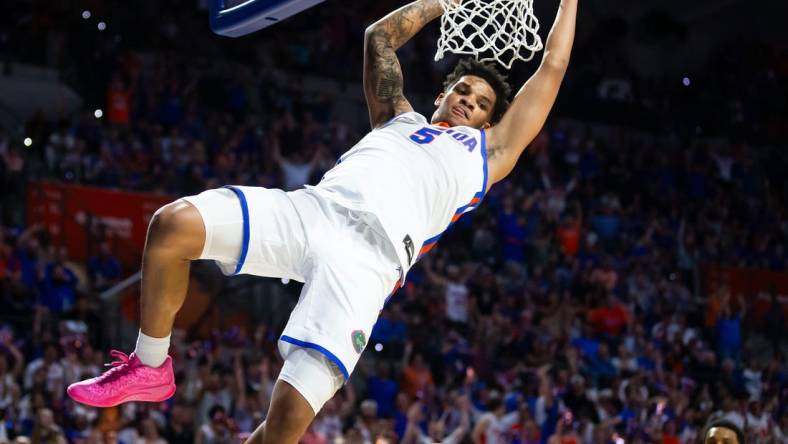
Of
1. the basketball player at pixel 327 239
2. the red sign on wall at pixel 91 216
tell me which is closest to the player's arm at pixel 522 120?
the basketball player at pixel 327 239

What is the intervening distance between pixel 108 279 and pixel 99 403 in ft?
24.9

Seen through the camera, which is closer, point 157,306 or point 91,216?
point 157,306

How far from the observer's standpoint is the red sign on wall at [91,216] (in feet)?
39.0

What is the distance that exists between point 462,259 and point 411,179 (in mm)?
9555

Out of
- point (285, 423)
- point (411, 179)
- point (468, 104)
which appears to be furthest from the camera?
point (468, 104)

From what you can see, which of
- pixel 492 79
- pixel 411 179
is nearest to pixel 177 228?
pixel 411 179

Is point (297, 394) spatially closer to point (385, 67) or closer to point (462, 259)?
point (385, 67)

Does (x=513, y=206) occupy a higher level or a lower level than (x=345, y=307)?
lower

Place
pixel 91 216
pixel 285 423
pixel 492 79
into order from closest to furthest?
pixel 285 423 < pixel 492 79 < pixel 91 216

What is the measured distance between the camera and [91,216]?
12.0m

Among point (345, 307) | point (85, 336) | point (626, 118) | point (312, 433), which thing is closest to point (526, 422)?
point (312, 433)

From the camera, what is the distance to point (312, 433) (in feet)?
32.2

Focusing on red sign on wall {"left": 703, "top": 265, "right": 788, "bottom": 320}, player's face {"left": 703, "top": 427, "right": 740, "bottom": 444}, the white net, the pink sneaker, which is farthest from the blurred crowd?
the white net

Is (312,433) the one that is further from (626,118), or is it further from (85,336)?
(626,118)
